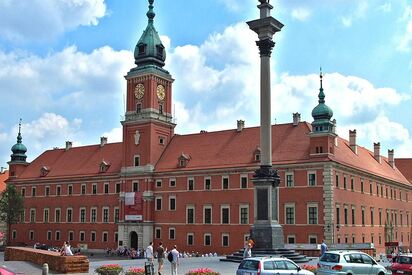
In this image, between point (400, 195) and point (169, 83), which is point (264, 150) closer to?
point (169, 83)

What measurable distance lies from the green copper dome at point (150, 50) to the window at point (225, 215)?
22465mm

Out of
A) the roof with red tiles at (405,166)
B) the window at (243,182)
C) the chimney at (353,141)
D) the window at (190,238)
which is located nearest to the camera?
the window at (243,182)

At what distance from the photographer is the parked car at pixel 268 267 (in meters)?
21.9

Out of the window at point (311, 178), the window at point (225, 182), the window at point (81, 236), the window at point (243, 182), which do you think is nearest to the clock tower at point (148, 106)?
the window at point (225, 182)

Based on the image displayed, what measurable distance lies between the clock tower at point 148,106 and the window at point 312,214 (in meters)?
22.2

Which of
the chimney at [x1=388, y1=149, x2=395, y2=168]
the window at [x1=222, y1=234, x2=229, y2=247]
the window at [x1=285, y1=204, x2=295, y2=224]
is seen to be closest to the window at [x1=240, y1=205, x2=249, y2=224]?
the window at [x1=222, y1=234, x2=229, y2=247]

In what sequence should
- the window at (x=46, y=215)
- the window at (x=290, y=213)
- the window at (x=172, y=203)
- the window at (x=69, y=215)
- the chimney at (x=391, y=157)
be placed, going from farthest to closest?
the chimney at (x=391, y=157)
the window at (x=46, y=215)
the window at (x=69, y=215)
the window at (x=172, y=203)
the window at (x=290, y=213)

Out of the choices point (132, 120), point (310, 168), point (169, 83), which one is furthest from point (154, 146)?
point (310, 168)

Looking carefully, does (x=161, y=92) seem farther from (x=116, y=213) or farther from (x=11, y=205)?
(x=11, y=205)

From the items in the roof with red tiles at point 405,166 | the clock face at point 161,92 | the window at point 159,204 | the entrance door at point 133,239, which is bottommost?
the entrance door at point 133,239

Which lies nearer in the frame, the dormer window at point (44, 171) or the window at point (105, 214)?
the window at point (105, 214)

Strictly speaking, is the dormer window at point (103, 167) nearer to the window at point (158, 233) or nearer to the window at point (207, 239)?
the window at point (158, 233)

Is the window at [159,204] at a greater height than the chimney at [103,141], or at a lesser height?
lesser

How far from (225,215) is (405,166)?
43.3 m
